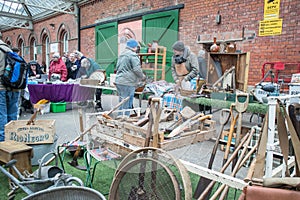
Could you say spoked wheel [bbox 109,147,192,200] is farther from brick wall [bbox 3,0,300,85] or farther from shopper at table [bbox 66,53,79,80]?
shopper at table [bbox 66,53,79,80]

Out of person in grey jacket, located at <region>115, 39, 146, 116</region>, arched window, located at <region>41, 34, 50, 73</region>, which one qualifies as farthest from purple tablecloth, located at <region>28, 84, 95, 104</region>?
arched window, located at <region>41, 34, 50, 73</region>

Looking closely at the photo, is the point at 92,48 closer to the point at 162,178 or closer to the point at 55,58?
the point at 55,58

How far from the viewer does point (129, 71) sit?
4.34m

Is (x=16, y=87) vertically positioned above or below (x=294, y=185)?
above

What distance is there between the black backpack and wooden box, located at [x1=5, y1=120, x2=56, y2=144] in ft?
2.15

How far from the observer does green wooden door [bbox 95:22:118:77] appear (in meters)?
9.85

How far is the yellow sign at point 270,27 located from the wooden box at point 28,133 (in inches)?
189

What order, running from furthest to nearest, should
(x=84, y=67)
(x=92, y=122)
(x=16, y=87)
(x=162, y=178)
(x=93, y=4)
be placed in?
(x=93, y=4) < (x=84, y=67) < (x=16, y=87) < (x=92, y=122) < (x=162, y=178)

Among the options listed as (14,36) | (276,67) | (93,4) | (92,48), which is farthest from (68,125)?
(14,36)

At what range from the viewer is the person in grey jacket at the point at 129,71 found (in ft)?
13.9

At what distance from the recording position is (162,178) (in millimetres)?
1484

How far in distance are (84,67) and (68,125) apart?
234cm

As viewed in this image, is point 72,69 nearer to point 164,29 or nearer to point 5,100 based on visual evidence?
point 164,29

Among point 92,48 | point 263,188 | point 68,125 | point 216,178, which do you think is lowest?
point 68,125
